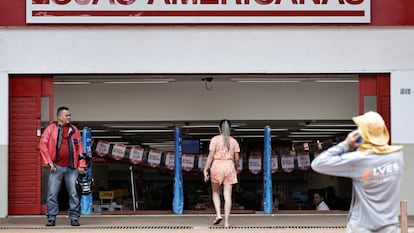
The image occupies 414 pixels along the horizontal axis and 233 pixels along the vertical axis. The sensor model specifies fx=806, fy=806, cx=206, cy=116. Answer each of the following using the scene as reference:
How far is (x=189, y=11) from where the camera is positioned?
41.0ft

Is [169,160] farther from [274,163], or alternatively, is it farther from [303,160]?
[303,160]

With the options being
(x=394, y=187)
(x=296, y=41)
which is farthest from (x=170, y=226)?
(x=394, y=187)

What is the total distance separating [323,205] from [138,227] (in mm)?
5024

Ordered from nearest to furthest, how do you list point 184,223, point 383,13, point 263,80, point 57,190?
Answer: 1. point 57,190
2. point 184,223
3. point 383,13
4. point 263,80

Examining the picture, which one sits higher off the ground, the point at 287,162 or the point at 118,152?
the point at 118,152

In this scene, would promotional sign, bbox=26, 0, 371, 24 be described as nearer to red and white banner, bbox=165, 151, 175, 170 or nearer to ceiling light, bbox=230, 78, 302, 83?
ceiling light, bbox=230, 78, 302, 83

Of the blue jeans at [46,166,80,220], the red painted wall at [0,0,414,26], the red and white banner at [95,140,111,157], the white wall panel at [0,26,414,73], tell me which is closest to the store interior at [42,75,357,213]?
the red and white banner at [95,140,111,157]

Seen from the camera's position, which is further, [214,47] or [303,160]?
[303,160]

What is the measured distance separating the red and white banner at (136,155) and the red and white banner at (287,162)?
253cm

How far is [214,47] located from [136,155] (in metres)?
3.07

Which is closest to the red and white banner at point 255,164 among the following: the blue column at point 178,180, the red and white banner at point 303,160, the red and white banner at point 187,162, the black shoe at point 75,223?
the red and white banner at point 303,160

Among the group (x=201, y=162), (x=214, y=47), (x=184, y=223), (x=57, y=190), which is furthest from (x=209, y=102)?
(x=57, y=190)

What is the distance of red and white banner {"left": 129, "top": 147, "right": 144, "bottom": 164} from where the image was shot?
1454 cm

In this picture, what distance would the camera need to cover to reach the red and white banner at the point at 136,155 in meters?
14.5
